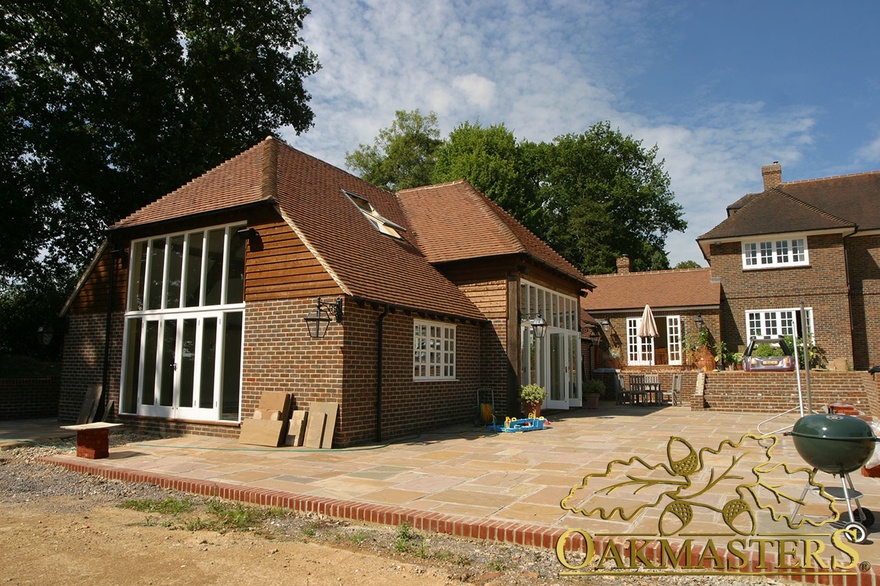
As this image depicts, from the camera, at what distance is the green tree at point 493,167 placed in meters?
Answer: 35.1

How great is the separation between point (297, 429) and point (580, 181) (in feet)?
129

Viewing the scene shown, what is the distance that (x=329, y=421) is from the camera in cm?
995

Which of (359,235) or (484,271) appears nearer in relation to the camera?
(359,235)

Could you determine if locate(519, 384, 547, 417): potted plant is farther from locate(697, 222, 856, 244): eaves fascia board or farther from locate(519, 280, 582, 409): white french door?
locate(697, 222, 856, 244): eaves fascia board

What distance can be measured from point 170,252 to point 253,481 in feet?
25.5

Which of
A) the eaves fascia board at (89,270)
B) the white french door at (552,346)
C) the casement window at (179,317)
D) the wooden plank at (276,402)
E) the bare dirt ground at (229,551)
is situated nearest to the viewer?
the bare dirt ground at (229,551)

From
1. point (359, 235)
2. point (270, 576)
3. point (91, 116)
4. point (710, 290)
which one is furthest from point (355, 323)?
point (710, 290)

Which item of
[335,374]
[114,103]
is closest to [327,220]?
[335,374]

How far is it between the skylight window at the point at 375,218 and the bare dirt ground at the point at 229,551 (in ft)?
31.1

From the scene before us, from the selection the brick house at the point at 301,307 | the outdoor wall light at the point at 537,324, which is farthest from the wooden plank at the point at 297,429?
the outdoor wall light at the point at 537,324

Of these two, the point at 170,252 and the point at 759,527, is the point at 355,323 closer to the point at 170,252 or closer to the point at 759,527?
the point at 170,252

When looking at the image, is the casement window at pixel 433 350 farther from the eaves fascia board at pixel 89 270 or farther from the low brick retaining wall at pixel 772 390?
the low brick retaining wall at pixel 772 390

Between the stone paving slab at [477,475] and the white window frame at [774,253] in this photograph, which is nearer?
the stone paving slab at [477,475]

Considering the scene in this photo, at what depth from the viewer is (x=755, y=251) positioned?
80.7 ft
